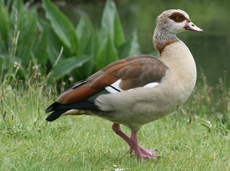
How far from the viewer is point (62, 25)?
305 inches

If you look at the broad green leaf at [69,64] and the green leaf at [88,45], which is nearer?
the broad green leaf at [69,64]

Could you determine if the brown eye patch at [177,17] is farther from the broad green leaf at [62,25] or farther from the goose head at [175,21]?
the broad green leaf at [62,25]

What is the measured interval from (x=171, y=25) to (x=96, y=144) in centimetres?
151

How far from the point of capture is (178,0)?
1476 inches

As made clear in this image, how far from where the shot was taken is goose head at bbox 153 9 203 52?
4062 mm

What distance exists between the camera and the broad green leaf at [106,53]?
23.1 ft

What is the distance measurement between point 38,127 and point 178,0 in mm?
34965

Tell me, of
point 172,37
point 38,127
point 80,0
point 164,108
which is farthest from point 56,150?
point 80,0

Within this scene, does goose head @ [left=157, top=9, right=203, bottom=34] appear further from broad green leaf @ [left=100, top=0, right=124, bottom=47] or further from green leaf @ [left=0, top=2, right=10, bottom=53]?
green leaf @ [left=0, top=2, right=10, bottom=53]

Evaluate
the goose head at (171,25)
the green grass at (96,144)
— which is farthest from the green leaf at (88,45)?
the goose head at (171,25)

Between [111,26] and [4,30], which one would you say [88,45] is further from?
[4,30]

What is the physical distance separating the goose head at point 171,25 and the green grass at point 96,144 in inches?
45.2

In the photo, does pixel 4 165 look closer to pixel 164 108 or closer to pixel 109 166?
pixel 109 166

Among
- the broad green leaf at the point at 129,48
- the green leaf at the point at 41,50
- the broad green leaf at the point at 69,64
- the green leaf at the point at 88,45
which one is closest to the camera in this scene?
the broad green leaf at the point at 69,64
